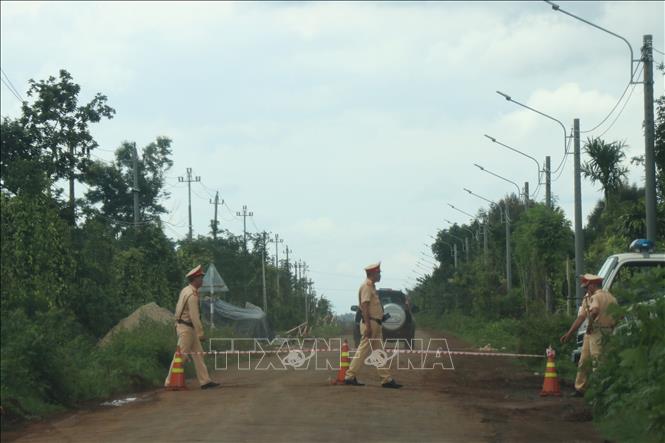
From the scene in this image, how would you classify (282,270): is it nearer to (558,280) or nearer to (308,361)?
(558,280)

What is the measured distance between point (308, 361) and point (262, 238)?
64.3m

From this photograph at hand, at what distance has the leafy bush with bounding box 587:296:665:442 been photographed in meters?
10.6

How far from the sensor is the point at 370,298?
58.9 feet

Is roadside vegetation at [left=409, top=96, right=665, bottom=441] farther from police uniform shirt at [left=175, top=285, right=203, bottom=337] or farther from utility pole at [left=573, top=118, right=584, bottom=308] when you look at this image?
police uniform shirt at [left=175, top=285, right=203, bottom=337]

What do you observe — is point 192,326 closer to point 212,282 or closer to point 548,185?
point 212,282

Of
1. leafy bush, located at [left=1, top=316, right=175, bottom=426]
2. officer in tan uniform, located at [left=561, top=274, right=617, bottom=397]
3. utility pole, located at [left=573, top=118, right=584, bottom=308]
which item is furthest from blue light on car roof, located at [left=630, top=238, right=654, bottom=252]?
utility pole, located at [left=573, top=118, right=584, bottom=308]

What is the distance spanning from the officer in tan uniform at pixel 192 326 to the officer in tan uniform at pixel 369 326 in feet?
8.04

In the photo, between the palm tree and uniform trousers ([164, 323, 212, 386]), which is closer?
uniform trousers ([164, 323, 212, 386])

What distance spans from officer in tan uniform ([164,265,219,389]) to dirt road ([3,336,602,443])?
394 mm

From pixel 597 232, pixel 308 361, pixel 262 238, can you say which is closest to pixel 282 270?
pixel 262 238

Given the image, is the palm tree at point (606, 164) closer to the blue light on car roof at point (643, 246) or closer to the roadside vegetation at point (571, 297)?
the roadside vegetation at point (571, 297)

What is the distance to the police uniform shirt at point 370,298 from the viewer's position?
17891 mm

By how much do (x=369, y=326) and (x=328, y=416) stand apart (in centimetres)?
439

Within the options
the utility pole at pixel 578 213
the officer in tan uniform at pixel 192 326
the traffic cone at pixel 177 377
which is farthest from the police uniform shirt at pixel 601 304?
the utility pole at pixel 578 213
